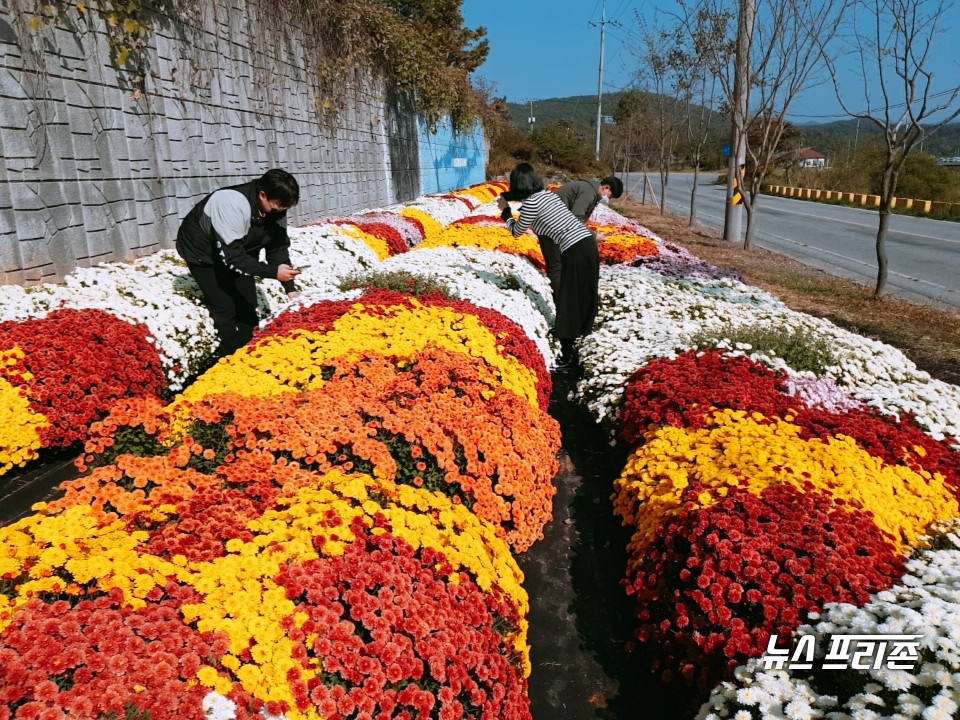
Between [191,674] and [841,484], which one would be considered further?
[841,484]

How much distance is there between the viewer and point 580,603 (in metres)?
3.24

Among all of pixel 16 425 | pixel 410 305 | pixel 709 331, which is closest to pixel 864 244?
pixel 709 331

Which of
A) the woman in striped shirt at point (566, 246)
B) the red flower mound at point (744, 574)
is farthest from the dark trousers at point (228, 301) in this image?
the red flower mound at point (744, 574)

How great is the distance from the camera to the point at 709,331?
19.0 ft

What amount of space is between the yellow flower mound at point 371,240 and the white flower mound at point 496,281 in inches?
83.8

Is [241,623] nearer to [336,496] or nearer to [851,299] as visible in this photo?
[336,496]

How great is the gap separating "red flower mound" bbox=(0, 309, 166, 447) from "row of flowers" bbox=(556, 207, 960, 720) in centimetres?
349

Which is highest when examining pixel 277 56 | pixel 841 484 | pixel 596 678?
pixel 277 56

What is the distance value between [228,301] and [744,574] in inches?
180

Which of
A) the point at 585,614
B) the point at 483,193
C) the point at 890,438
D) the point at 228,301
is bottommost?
the point at 585,614

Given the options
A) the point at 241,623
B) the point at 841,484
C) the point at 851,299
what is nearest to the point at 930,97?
the point at 851,299

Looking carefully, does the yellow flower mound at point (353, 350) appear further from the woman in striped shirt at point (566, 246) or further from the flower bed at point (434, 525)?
the woman in striped shirt at point (566, 246)

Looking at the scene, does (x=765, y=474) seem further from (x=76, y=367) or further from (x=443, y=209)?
(x=443, y=209)

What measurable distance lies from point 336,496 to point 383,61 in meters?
16.0
